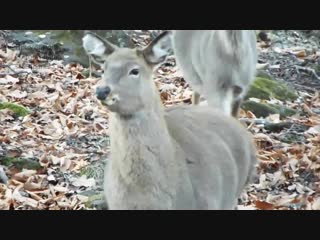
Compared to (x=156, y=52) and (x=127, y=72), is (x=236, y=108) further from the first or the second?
(x=127, y=72)

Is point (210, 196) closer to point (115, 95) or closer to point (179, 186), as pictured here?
point (179, 186)

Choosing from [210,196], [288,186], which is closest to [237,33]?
[288,186]

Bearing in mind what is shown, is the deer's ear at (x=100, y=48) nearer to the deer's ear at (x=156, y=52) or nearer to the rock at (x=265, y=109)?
the deer's ear at (x=156, y=52)

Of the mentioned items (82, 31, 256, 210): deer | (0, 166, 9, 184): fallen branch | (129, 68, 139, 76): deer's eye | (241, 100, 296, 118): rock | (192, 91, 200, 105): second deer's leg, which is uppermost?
(129, 68, 139, 76): deer's eye

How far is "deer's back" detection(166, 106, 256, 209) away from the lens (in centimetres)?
528

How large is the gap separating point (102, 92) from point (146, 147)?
0.50 meters

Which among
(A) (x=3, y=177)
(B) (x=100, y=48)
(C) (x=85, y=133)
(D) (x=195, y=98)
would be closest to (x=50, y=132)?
(C) (x=85, y=133)

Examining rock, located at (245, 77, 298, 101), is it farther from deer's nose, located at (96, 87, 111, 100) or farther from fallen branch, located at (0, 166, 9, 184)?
deer's nose, located at (96, 87, 111, 100)

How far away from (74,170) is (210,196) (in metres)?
1.79

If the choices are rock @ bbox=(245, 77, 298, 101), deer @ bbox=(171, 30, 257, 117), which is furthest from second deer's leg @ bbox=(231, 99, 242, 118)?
rock @ bbox=(245, 77, 298, 101)

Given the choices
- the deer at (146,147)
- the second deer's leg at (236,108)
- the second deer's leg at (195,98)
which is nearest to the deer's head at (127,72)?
the deer at (146,147)

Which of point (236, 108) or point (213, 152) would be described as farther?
point (236, 108)

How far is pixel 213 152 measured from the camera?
550cm

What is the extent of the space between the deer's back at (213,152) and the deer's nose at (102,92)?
73 cm
